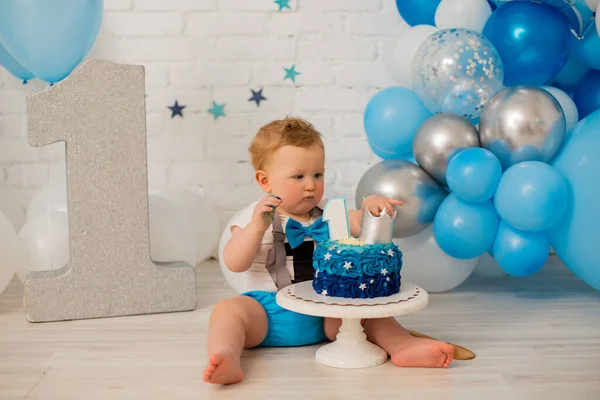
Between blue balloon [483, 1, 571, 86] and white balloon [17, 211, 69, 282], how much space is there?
148 cm

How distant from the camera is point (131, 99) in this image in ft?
7.36

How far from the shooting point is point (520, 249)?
7.17 ft

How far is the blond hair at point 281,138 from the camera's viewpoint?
6.40ft

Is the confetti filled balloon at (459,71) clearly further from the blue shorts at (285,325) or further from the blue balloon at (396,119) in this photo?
the blue shorts at (285,325)

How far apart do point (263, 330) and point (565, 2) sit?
1366mm

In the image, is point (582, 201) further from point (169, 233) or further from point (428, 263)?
point (169, 233)

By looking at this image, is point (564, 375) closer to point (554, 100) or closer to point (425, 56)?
point (554, 100)

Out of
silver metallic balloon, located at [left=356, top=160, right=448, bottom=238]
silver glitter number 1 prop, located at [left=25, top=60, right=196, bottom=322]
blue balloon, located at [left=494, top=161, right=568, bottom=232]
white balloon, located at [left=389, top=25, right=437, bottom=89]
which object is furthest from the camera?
white balloon, located at [left=389, top=25, right=437, bottom=89]

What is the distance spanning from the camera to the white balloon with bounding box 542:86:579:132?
230 cm

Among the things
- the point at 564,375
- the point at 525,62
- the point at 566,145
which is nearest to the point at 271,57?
the point at 525,62

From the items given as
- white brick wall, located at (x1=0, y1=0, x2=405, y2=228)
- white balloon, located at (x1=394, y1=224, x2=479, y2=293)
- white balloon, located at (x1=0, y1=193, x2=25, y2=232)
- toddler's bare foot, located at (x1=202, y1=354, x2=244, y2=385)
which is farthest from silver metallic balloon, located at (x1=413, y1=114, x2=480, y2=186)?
white balloon, located at (x1=0, y1=193, x2=25, y2=232)

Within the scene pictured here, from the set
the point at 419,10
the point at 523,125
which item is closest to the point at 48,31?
the point at 419,10

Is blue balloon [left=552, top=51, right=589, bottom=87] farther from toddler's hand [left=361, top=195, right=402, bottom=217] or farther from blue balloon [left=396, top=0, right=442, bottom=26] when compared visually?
toddler's hand [left=361, top=195, right=402, bottom=217]

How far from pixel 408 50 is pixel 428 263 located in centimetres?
72
